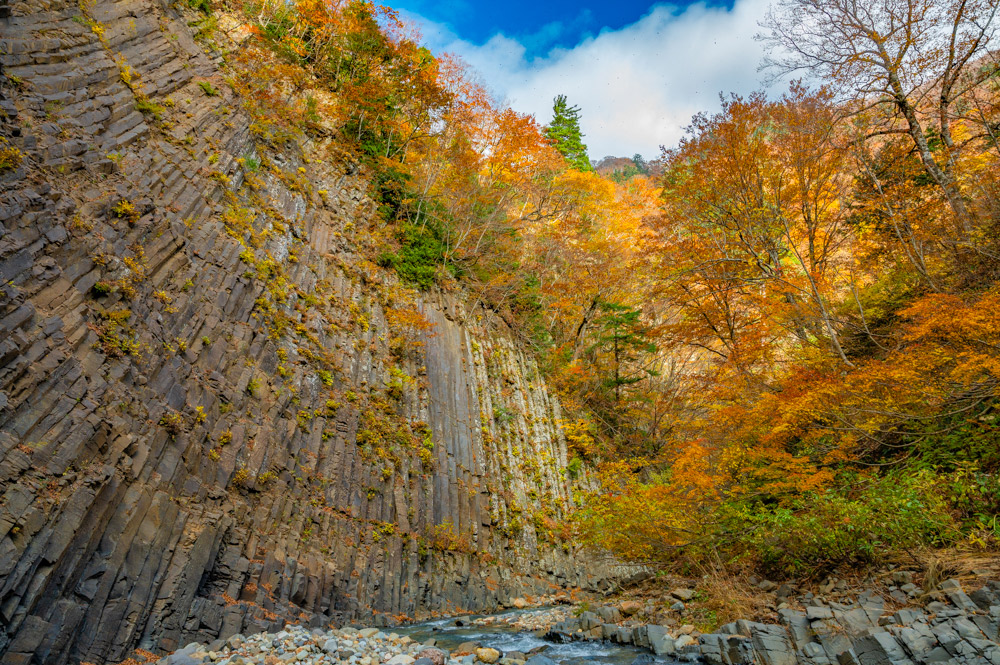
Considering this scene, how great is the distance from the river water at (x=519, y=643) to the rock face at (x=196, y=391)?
1118mm

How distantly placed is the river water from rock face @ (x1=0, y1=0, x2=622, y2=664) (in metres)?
1.12

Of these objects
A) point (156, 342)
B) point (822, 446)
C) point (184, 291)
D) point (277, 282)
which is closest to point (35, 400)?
point (156, 342)

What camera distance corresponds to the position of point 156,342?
8.33 meters

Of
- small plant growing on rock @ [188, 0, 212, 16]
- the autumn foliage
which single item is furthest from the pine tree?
small plant growing on rock @ [188, 0, 212, 16]

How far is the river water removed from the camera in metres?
7.69

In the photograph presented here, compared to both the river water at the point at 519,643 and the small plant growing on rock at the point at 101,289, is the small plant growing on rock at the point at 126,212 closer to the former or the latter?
the small plant growing on rock at the point at 101,289

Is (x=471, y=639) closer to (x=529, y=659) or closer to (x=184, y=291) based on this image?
(x=529, y=659)

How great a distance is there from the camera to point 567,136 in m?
38.1

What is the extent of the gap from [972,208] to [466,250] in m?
16.4

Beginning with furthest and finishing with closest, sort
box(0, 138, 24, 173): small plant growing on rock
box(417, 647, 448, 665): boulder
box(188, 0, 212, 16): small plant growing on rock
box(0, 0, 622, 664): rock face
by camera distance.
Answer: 1. box(188, 0, 212, 16): small plant growing on rock
2. box(0, 138, 24, 173): small plant growing on rock
3. box(417, 647, 448, 665): boulder
4. box(0, 0, 622, 664): rock face

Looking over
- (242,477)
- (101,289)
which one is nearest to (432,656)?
(242,477)

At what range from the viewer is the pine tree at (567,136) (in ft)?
119

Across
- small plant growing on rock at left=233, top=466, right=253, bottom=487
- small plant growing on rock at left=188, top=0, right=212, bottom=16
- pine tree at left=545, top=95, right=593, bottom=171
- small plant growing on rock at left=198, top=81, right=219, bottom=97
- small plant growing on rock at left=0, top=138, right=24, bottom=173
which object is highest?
pine tree at left=545, top=95, right=593, bottom=171

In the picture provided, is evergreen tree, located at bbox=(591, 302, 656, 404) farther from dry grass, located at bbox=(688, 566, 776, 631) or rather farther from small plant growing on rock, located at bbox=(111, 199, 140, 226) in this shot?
small plant growing on rock, located at bbox=(111, 199, 140, 226)
